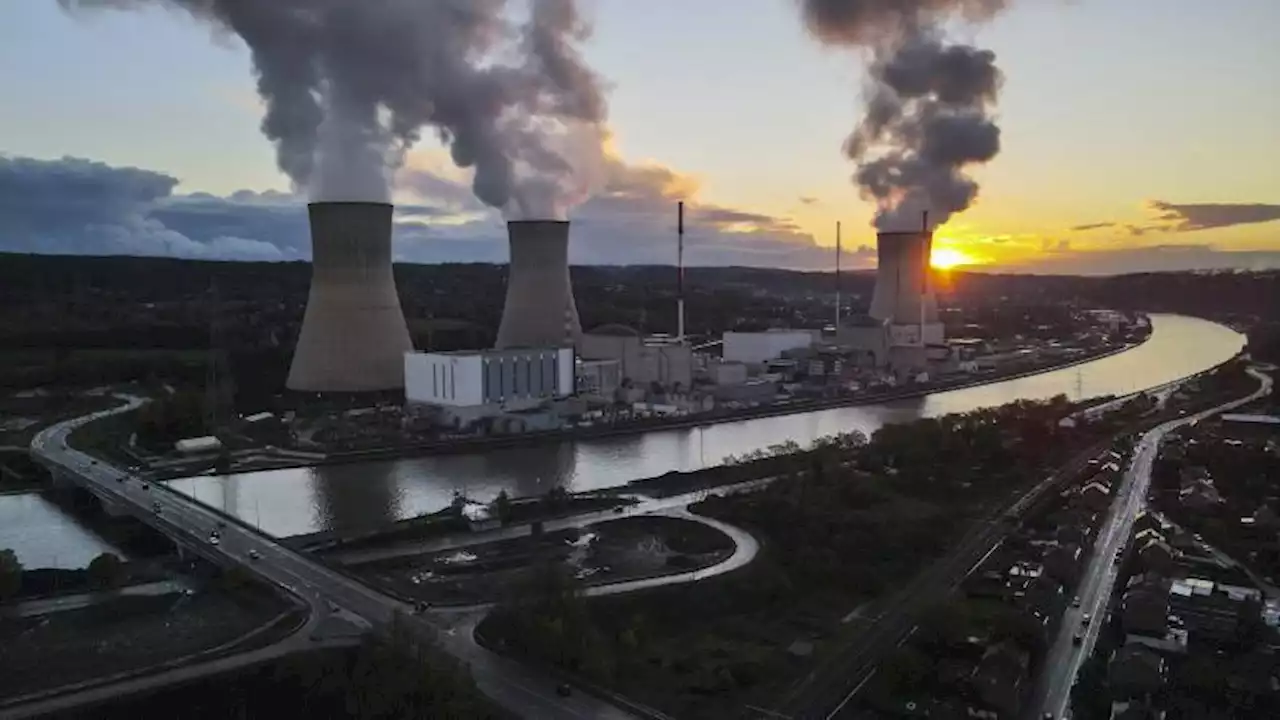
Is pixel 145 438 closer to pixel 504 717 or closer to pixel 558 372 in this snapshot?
pixel 558 372

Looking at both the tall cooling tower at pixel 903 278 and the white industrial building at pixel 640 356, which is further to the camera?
the tall cooling tower at pixel 903 278

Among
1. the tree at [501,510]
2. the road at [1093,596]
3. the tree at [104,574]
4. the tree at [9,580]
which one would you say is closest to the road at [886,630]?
the road at [1093,596]

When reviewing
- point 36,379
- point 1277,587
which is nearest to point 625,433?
point 1277,587

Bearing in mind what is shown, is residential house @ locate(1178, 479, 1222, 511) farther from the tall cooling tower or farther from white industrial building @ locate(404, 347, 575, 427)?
the tall cooling tower

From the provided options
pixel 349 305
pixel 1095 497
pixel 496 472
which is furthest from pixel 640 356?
pixel 1095 497

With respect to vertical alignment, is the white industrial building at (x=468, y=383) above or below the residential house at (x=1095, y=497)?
above

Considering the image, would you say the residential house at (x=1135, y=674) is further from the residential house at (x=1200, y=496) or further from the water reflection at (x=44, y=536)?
the water reflection at (x=44, y=536)

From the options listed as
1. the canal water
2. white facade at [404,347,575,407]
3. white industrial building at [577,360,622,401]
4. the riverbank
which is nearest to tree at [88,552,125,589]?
the canal water
